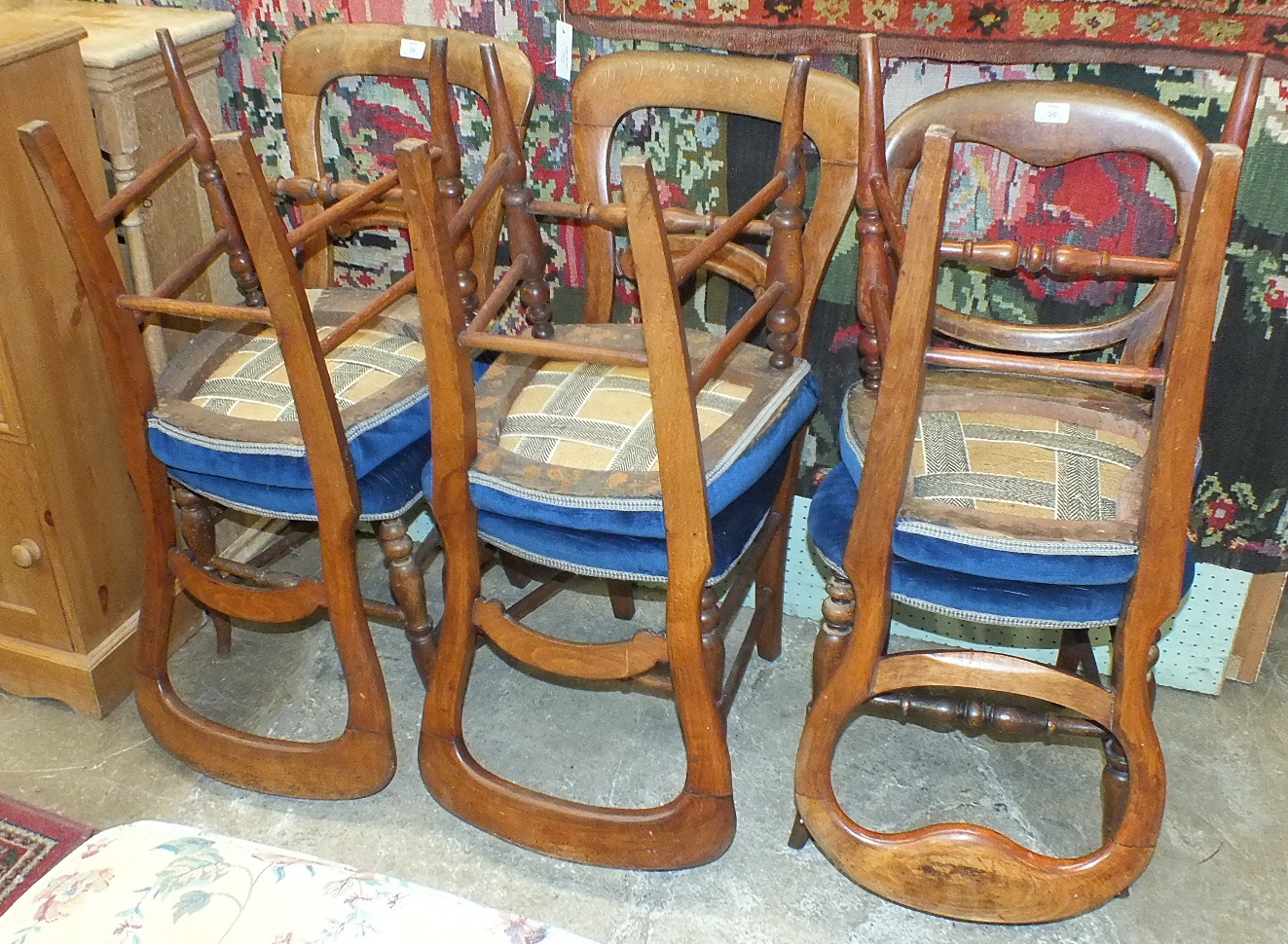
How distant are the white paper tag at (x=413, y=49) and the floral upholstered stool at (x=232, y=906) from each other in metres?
Answer: 1.24

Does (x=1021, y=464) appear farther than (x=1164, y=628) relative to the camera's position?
No

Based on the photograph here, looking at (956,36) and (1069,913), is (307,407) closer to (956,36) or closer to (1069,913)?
(956,36)

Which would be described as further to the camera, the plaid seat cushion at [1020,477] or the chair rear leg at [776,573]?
the chair rear leg at [776,573]

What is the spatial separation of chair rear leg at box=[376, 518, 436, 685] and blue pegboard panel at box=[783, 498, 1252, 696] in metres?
0.67

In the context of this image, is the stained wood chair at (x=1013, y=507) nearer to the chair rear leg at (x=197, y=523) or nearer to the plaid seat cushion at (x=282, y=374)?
the plaid seat cushion at (x=282, y=374)

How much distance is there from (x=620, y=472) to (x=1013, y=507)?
1.52 ft

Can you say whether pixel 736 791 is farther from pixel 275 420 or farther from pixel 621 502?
pixel 275 420

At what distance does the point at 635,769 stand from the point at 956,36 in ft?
3.82

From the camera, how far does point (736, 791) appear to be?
179 centimetres

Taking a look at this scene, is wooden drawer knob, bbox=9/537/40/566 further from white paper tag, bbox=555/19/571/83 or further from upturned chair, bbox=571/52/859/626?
white paper tag, bbox=555/19/571/83

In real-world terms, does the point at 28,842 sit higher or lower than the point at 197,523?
lower

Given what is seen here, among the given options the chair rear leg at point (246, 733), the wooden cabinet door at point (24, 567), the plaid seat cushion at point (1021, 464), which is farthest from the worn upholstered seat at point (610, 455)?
the wooden cabinet door at point (24, 567)

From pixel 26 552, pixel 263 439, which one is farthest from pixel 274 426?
pixel 26 552

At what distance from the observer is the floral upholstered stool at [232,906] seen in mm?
908
